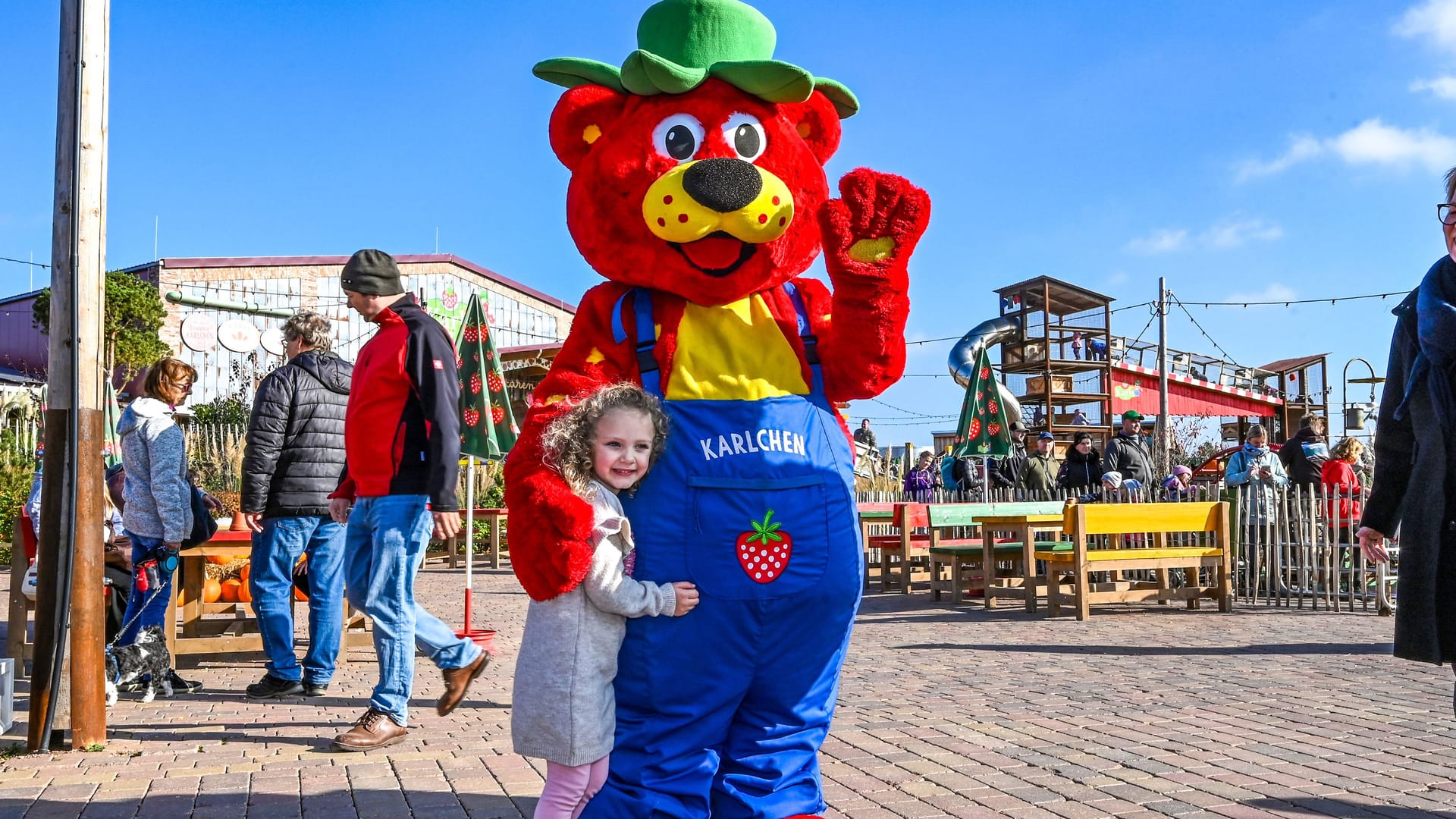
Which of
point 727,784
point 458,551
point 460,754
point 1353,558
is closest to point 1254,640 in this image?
point 1353,558

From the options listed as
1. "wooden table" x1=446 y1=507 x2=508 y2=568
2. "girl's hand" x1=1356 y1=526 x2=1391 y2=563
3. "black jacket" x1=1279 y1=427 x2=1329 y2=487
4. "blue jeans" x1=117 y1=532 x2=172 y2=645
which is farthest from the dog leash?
"black jacket" x1=1279 y1=427 x2=1329 y2=487

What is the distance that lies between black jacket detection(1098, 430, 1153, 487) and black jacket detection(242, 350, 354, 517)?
972cm

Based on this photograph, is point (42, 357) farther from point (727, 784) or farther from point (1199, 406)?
point (727, 784)

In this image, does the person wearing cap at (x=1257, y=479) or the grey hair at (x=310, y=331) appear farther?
the person wearing cap at (x=1257, y=479)

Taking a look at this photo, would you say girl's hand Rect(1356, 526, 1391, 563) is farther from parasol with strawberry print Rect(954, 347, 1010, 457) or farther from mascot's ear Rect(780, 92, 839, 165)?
parasol with strawberry print Rect(954, 347, 1010, 457)

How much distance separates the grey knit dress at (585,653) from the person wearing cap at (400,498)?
5.93 ft

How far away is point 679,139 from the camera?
2824 millimetres

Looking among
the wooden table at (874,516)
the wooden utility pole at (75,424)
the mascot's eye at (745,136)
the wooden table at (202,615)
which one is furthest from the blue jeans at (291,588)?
the wooden table at (874,516)

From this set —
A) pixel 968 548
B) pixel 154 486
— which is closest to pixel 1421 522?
pixel 154 486

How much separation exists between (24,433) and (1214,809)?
723 inches

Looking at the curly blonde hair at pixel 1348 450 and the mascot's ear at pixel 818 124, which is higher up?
the mascot's ear at pixel 818 124

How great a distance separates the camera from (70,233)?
4.34 m

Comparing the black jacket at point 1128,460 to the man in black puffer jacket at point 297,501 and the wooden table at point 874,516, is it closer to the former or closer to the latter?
the wooden table at point 874,516

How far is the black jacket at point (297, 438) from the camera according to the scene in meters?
5.47
